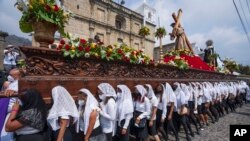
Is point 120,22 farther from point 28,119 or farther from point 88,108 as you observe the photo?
point 28,119

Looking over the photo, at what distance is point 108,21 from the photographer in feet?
121

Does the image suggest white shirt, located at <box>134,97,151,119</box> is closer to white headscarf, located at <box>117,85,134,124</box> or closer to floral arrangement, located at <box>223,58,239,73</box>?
white headscarf, located at <box>117,85,134,124</box>

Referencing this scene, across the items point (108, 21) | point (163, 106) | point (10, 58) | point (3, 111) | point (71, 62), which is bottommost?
point (163, 106)

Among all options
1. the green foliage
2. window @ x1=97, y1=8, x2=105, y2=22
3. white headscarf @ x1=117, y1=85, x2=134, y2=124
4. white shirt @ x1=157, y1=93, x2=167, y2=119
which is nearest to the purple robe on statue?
white headscarf @ x1=117, y1=85, x2=134, y2=124

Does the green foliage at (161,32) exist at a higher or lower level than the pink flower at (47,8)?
higher

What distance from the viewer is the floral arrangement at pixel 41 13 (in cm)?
455

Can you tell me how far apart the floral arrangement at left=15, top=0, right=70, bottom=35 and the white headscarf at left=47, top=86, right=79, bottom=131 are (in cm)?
131

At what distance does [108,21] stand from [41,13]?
32.8m

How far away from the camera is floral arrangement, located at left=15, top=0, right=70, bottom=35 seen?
455 centimetres

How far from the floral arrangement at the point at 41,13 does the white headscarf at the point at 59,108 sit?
51.5 inches

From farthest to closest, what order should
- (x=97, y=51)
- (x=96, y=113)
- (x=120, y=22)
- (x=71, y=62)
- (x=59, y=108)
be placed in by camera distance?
(x=120, y=22)
(x=97, y=51)
(x=71, y=62)
(x=96, y=113)
(x=59, y=108)

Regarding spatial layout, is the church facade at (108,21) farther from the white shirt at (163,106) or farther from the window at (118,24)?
the white shirt at (163,106)

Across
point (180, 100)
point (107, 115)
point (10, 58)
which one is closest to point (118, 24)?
point (180, 100)

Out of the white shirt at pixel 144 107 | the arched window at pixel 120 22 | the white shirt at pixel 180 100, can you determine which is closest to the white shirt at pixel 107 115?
the white shirt at pixel 144 107
